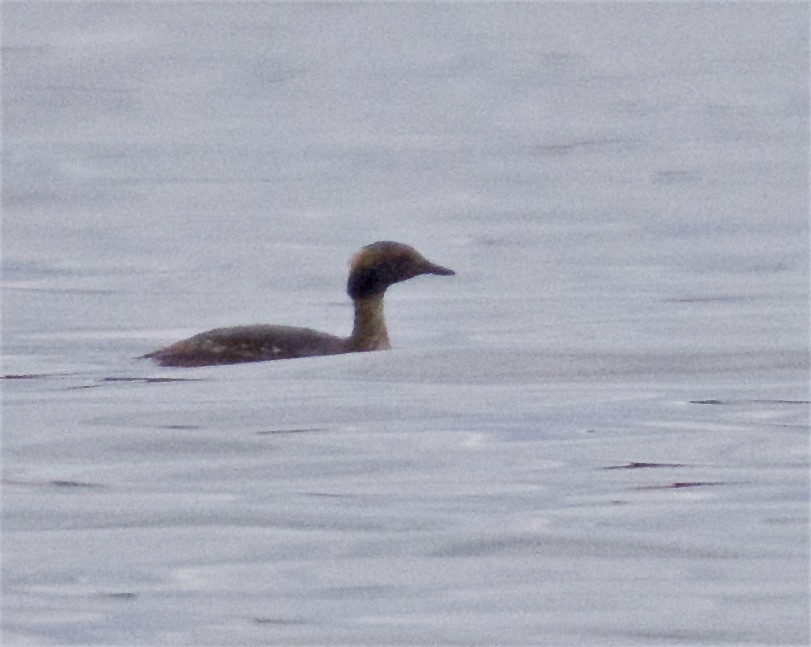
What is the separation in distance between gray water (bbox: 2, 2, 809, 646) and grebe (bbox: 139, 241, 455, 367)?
118mm

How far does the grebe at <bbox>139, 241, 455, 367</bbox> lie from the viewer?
10320 mm

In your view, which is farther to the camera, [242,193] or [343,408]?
[242,193]

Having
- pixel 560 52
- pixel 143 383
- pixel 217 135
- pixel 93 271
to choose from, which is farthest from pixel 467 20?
pixel 143 383

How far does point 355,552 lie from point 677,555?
90 cm

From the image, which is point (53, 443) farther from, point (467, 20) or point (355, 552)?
point (467, 20)

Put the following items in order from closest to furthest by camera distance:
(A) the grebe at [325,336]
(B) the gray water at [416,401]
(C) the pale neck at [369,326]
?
(B) the gray water at [416,401]
(A) the grebe at [325,336]
(C) the pale neck at [369,326]

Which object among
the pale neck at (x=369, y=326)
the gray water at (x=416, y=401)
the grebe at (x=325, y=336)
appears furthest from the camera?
the pale neck at (x=369, y=326)

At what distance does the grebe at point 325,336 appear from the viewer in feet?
33.9

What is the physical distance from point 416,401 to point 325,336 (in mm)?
1370

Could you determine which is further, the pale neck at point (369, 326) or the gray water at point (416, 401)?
the pale neck at point (369, 326)

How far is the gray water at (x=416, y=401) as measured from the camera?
610cm

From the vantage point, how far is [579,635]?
18.8 ft

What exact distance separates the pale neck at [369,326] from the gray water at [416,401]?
0.13 metres

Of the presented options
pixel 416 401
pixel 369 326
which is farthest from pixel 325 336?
pixel 416 401
